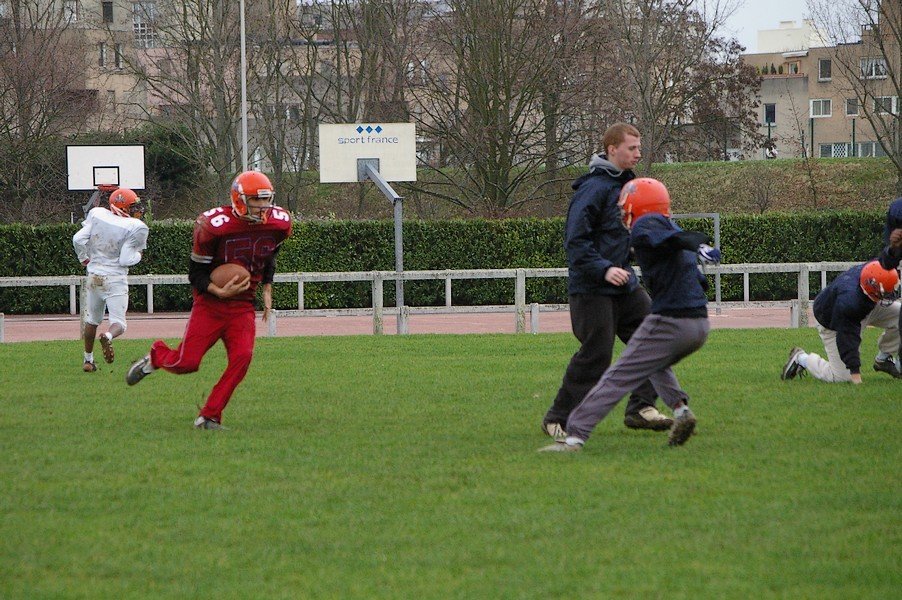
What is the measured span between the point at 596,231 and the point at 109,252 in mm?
7848

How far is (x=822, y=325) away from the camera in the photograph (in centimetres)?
1247

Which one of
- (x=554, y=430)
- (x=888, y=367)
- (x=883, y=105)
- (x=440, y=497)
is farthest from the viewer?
(x=883, y=105)

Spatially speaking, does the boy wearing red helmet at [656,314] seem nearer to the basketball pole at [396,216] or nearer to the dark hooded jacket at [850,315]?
the dark hooded jacket at [850,315]

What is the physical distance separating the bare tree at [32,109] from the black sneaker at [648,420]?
35818 millimetres

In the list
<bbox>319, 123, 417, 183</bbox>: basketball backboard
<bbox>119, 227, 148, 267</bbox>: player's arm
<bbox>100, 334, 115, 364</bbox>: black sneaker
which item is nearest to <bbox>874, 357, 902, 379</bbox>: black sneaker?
<bbox>119, 227, 148, 267</bbox>: player's arm

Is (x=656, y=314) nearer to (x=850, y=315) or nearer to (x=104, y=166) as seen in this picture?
(x=850, y=315)

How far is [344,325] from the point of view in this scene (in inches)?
1029

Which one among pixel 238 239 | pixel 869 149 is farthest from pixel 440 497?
pixel 869 149

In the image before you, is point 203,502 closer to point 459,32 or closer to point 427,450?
point 427,450

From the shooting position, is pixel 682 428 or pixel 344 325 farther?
pixel 344 325

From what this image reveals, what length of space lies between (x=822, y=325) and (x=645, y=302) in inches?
152

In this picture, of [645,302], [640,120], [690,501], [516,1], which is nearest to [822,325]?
[645,302]

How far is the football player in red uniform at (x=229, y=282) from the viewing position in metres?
9.74

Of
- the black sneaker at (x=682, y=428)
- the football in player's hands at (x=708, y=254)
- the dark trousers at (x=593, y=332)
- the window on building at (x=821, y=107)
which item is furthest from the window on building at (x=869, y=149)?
the football in player's hands at (x=708, y=254)
